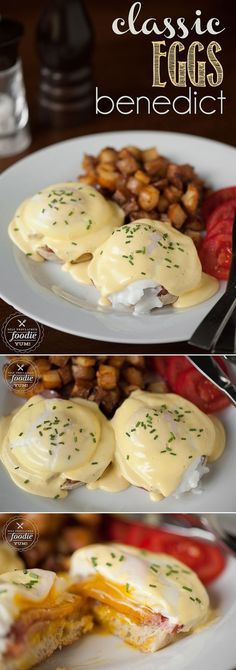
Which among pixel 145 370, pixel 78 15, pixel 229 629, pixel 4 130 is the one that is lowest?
pixel 229 629

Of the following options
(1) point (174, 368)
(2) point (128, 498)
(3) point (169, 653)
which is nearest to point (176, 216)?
(1) point (174, 368)

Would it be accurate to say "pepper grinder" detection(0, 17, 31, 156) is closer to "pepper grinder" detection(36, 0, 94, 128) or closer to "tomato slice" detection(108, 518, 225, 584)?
"pepper grinder" detection(36, 0, 94, 128)

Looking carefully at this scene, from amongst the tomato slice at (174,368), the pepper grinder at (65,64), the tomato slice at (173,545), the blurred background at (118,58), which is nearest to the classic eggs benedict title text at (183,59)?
the blurred background at (118,58)

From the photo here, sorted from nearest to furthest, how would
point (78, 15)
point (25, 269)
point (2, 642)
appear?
point (2, 642), point (25, 269), point (78, 15)

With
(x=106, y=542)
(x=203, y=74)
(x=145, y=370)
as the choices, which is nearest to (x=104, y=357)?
(x=145, y=370)

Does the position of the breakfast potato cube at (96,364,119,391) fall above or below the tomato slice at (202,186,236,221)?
below

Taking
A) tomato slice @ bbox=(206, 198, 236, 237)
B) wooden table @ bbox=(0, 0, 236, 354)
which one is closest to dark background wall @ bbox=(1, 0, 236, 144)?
wooden table @ bbox=(0, 0, 236, 354)

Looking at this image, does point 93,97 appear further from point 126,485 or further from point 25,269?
point 126,485
